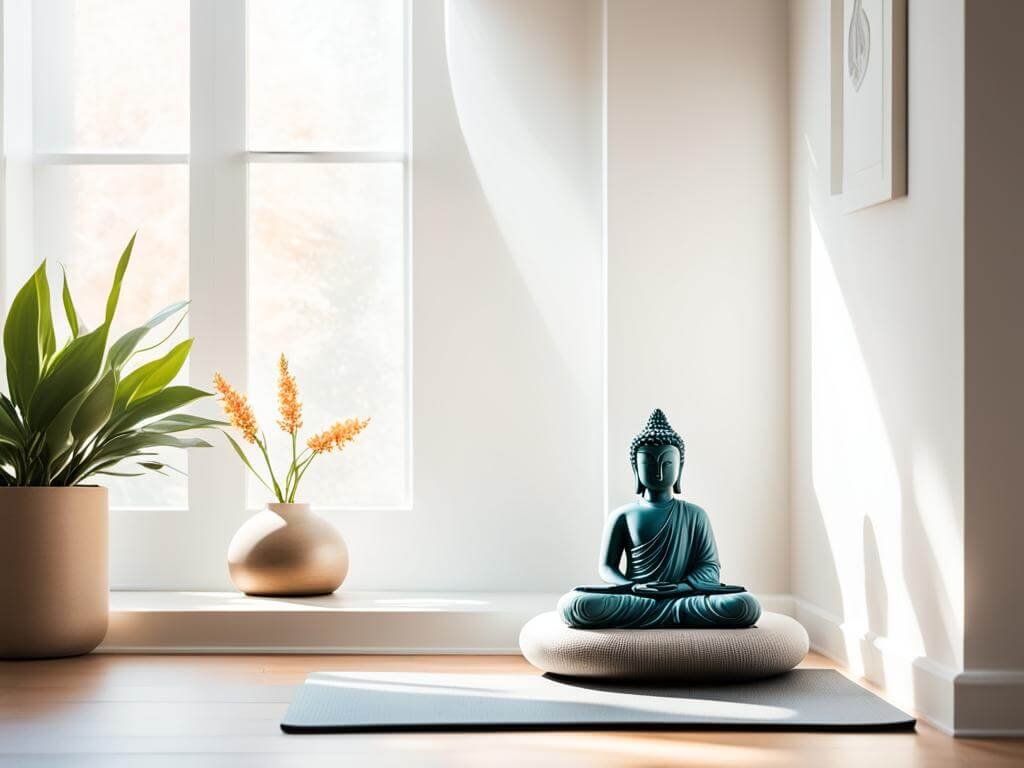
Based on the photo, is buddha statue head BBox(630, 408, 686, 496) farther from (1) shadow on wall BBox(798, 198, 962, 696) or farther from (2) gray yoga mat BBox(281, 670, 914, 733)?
(2) gray yoga mat BBox(281, 670, 914, 733)

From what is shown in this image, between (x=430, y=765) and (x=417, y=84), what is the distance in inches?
86.8

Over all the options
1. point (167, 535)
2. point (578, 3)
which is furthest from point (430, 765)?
point (578, 3)

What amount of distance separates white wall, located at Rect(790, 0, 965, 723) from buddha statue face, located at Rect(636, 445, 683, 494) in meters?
0.40

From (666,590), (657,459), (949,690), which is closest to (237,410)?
(657,459)

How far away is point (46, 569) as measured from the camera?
280 cm

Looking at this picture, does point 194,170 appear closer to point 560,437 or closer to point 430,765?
point 560,437

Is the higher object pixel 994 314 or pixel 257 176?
pixel 257 176

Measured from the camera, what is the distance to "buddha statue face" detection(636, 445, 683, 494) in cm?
282

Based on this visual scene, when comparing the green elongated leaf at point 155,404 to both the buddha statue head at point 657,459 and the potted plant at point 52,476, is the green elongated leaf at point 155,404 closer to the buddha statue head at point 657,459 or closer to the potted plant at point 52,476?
the potted plant at point 52,476

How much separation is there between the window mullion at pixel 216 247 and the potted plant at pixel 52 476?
1.89ft

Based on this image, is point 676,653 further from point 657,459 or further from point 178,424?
point 178,424

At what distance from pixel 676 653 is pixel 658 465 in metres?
0.50

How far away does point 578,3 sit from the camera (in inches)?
139

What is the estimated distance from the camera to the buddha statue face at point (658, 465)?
9.25 feet
